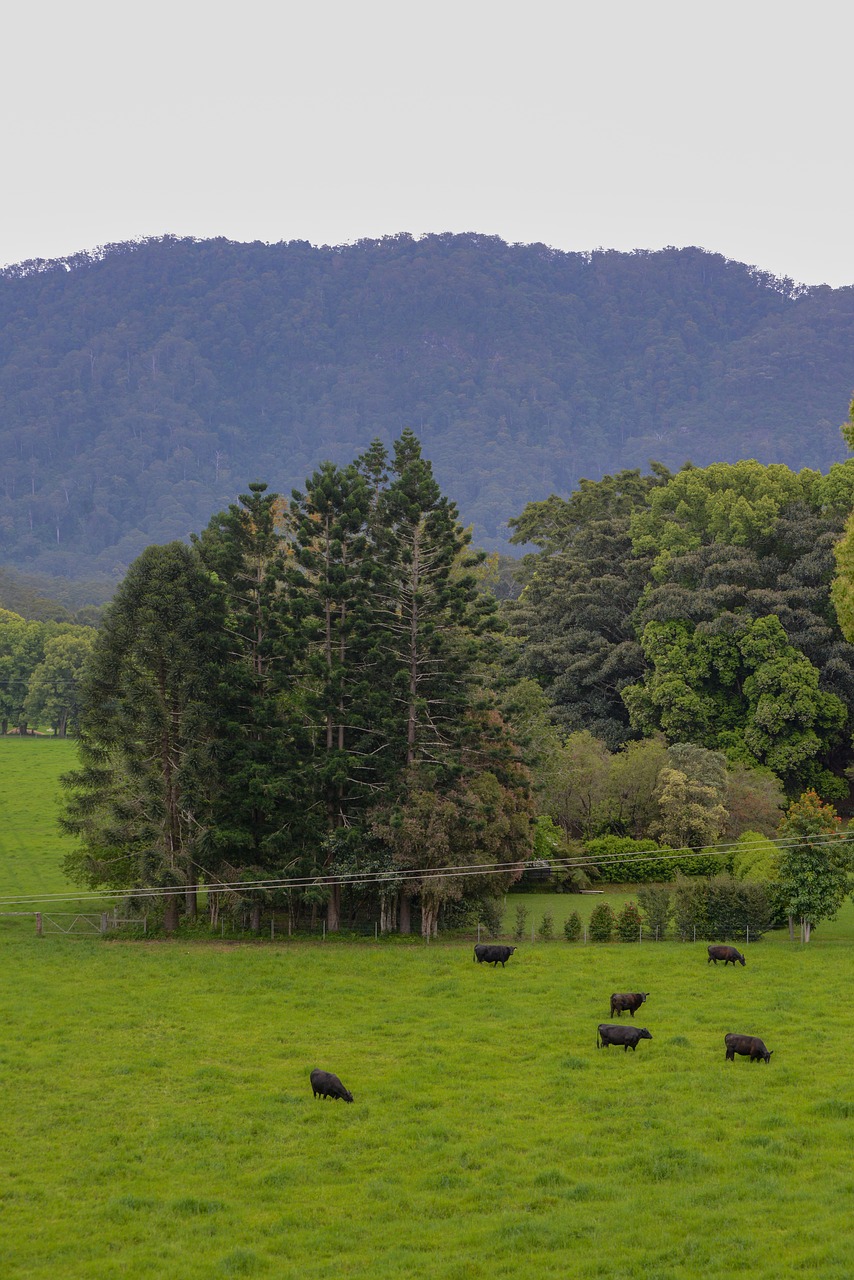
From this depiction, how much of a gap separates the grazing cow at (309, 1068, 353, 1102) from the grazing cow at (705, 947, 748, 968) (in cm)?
1573

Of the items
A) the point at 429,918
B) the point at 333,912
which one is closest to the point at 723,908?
the point at 429,918

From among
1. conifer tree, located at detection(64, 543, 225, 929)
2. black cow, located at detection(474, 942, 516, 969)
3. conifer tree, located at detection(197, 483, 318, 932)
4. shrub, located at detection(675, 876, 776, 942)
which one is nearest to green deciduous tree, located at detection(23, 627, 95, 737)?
conifer tree, located at detection(64, 543, 225, 929)

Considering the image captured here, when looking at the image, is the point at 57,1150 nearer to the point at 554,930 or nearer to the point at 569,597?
the point at 554,930

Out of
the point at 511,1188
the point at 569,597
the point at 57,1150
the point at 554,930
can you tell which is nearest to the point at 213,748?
the point at 554,930

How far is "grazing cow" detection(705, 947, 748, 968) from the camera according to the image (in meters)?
35.9

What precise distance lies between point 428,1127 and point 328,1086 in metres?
2.71

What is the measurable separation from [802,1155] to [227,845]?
87.4ft

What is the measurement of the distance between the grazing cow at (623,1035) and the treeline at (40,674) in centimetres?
8070

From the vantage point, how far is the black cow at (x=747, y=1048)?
83.9ft

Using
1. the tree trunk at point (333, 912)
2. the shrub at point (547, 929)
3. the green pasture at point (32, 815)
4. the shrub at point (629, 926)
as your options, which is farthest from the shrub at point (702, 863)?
the green pasture at point (32, 815)

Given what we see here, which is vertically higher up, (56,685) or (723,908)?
(56,685)

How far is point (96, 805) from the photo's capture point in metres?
44.7

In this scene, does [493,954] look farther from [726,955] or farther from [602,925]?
[726,955]

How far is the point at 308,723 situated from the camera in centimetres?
4616
